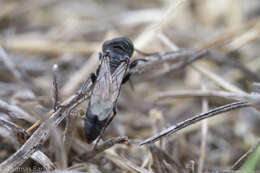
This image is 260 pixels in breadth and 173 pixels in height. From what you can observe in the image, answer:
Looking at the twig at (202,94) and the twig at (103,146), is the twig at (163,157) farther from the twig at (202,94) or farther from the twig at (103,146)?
the twig at (202,94)

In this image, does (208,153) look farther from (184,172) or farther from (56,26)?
(56,26)

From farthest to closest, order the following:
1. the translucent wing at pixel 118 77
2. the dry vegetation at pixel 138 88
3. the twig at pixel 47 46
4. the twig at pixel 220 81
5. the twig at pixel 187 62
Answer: the twig at pixel 47 46 → the twig at pixel 187 62 → the twig at pixel 220 81 → the translucent wing at pixel 118 77 → the dry vegetation at pixel 138 88

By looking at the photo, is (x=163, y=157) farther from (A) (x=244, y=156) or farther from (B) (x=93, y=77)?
(B) (x=93, y=77)

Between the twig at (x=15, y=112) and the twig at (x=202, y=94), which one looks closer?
the twig at (x=15, y=112)

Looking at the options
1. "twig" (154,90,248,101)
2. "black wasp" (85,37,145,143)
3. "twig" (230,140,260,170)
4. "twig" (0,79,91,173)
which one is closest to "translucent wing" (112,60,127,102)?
"black wasp" (85,37,145,143)

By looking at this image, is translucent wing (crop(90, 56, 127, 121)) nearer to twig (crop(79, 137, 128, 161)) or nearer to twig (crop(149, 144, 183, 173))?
twig (crop(79, 137, 128, 161))

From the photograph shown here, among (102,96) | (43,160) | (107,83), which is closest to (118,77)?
(107,83)

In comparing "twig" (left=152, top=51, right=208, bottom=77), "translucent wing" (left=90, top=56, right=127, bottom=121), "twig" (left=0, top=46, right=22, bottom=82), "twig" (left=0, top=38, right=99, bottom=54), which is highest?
"twig" (left=0, top=38, right=99, bottom=54)

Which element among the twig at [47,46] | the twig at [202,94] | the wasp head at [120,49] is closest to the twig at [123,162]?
the wasp head at [120,49]
